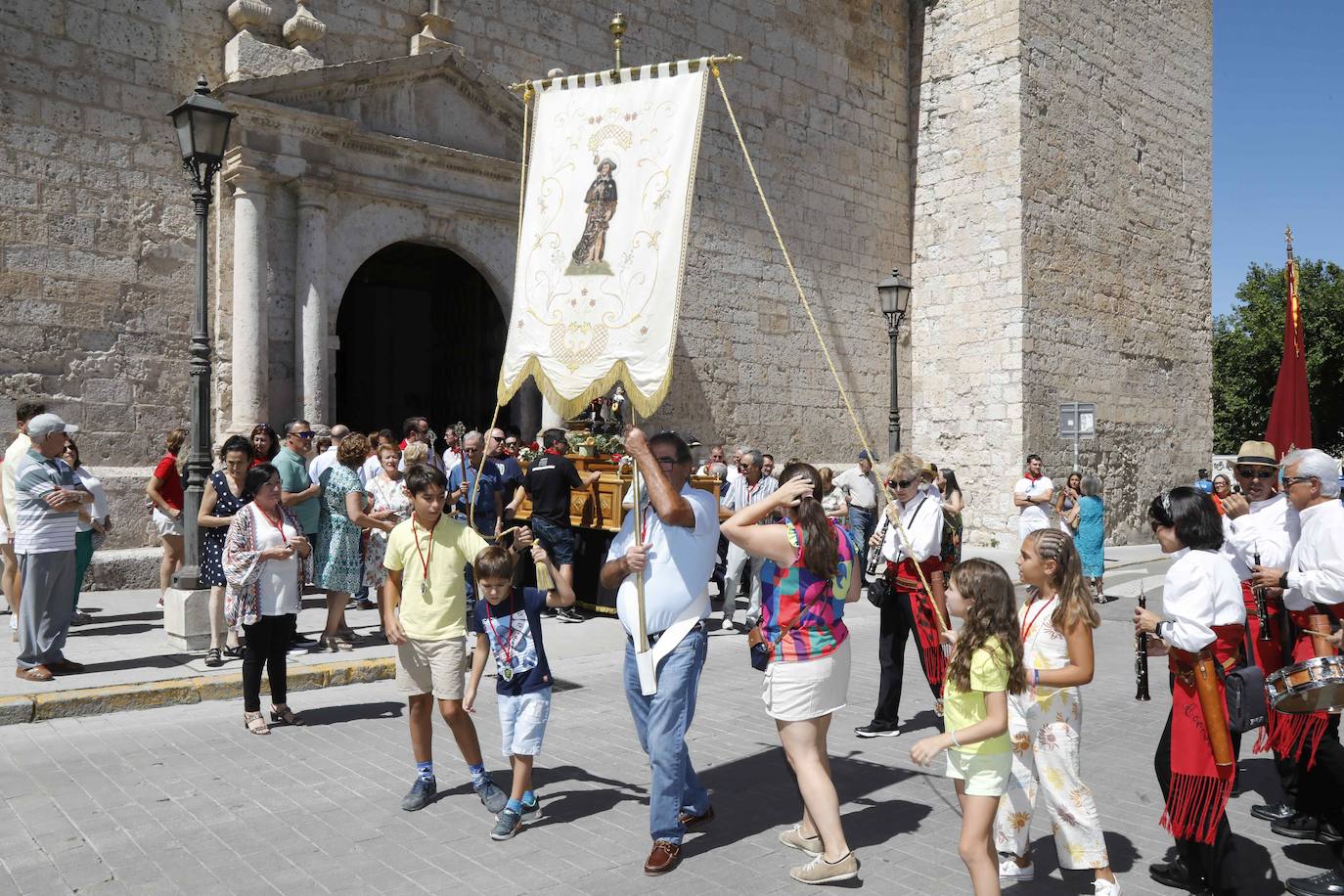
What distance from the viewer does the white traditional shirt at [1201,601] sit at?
3836 millimetres

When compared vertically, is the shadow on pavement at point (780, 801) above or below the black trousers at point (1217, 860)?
below

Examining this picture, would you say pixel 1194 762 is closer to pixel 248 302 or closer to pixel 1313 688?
pixel 1313 688

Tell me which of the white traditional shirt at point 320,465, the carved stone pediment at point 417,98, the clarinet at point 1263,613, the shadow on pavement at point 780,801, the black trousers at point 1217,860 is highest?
the carved stone pediment at point 417,98

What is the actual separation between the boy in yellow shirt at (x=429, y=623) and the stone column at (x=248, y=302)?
685cm

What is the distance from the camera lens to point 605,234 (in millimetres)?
5562

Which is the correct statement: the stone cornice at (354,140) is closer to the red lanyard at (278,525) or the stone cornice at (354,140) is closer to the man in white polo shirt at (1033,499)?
the red lanyard at (278,525)

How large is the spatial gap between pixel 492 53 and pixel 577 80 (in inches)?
327

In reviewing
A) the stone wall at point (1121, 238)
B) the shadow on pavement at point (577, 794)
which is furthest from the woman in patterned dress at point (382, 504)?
the stone wall at point (1121, 238)

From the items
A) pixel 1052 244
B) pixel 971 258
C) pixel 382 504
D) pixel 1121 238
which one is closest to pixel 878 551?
pixel 382 504

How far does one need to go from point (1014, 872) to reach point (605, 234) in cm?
350

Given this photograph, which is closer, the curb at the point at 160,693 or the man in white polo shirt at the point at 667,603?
the man in white polo shirt at the point at 667,603

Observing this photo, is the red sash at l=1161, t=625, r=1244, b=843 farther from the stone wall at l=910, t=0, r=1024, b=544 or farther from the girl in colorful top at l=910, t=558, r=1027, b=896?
the stone wall at l=910, t=0, r=1024, b=544

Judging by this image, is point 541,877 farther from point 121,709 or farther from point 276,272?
point 276,272

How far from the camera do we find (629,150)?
5613 mm
